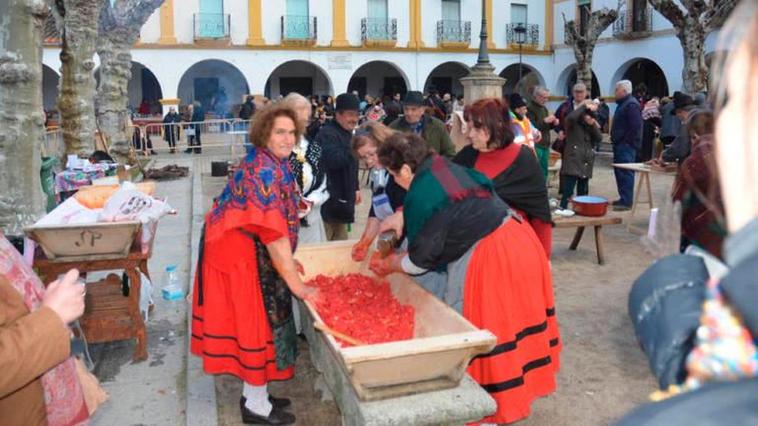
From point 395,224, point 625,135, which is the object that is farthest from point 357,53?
point 395,224

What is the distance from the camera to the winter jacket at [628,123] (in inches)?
394

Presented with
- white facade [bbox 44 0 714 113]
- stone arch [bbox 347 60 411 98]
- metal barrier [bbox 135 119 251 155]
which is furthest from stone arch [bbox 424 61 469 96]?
metal barrier [bbox 135 119 251 155]

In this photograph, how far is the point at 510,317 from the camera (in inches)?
128

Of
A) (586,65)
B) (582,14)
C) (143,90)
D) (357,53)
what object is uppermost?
(582,14)

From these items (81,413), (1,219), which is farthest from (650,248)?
(1,219)

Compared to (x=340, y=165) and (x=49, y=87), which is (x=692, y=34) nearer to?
(x=340, y=165)

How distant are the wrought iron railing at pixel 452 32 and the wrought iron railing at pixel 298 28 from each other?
6.01 metres

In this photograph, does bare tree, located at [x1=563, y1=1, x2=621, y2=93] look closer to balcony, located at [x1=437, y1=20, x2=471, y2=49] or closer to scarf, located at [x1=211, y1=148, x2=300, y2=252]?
balcony, located at [x1=437, y1=20, x2=471, y2=49]

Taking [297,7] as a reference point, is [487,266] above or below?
below

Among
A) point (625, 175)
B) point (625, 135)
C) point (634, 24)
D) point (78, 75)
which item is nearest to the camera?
point (78, 75)

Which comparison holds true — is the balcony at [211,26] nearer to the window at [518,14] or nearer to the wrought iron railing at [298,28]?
the wrought iron railing at [298,28]

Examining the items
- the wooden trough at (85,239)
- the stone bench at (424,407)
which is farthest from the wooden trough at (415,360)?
the wooden trough at (85,239)

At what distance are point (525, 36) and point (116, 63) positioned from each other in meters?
23.6

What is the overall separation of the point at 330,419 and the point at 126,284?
2278 mm
